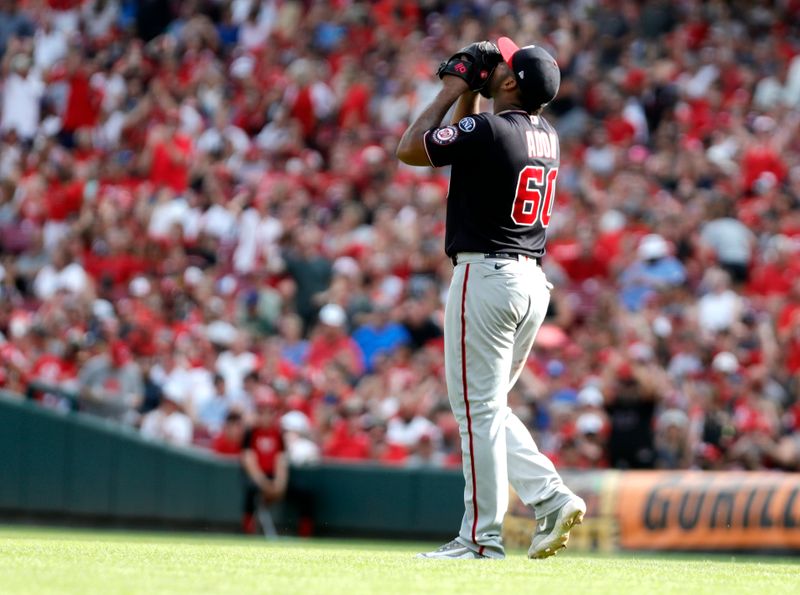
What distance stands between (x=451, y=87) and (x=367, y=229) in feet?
32.8

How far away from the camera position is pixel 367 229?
53.5 feet

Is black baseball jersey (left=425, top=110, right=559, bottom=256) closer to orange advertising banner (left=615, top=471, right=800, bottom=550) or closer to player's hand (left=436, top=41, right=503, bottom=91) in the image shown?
player's hand (left=436, top=41, right=503, bottom=91)

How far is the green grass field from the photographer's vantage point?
15.4ft

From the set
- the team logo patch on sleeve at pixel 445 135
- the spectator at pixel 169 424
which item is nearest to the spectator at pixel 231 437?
the spectator at pixel 169 424

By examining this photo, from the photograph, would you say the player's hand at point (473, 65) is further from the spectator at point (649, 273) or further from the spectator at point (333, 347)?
the spectator at point (333, 347)

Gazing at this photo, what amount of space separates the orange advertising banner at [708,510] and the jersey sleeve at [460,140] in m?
6.16

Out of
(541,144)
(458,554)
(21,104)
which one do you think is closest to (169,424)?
(21,104)

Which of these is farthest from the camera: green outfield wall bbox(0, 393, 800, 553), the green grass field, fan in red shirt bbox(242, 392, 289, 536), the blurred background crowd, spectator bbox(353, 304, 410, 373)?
spectator bbox(353, 304, 410, 373)

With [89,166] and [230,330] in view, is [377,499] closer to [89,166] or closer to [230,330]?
[230,330]

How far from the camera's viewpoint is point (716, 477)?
11688mm

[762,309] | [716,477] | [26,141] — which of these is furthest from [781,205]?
[26,141]

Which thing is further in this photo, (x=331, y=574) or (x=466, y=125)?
(x=466, y=125)

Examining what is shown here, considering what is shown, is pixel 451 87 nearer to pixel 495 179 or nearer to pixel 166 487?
pixel 495 179

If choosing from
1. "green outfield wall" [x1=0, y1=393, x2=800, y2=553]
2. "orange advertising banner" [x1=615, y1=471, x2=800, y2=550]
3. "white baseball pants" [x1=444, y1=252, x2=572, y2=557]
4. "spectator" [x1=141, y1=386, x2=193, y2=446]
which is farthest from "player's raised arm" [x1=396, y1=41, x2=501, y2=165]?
"spectator" [x1=141, y1=386, x2=193, y2=446]
